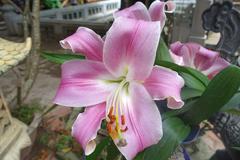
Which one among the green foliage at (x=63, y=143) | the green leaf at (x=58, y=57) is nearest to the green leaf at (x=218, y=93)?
the green leaf at (x=58, y=57)

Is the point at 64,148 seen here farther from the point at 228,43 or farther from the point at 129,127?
the point at 129,127

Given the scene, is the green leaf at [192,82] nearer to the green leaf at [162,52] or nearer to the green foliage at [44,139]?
the green leaf at [162,52]

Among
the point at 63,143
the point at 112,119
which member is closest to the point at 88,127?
the point at 112,119

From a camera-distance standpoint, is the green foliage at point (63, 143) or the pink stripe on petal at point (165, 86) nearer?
the pink stripe on petal at point (165, 86)

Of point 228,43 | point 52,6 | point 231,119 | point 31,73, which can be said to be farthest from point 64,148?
point 52,6

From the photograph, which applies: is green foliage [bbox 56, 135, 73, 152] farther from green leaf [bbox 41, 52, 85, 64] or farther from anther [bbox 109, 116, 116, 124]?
anther [bbox 109, 116, 116, 124]

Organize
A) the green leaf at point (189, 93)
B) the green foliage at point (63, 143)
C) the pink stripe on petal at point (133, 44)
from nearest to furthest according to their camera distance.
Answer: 1. the pink stripe on petal at point (133, 44)
2. the green leaf at point (189, 93)
3. the green foliage at point (63, 143)

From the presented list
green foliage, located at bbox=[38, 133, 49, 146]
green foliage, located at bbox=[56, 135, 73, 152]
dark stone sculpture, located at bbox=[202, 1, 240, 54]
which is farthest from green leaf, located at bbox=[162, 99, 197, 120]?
green foliage, located at bbox=[38, 133, 49, 146]
